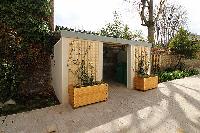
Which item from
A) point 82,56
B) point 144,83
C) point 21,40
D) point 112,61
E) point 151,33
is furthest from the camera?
point 151,33

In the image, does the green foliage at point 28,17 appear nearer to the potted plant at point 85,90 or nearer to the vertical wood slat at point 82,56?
the vertical wood slat at point 82,56

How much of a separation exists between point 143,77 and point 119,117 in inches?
164

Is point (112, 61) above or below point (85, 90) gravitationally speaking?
above

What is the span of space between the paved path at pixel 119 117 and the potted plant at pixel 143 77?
58.9 inches

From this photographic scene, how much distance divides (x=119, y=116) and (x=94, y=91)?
1.69 meters

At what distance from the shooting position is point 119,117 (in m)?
6.39

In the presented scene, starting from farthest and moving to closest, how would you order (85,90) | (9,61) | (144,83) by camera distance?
(144,83) < (9,61) < (85,90)

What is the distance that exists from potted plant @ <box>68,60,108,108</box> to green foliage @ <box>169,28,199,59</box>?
1100cm

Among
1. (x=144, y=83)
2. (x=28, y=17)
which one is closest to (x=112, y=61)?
(x=144, y=83)

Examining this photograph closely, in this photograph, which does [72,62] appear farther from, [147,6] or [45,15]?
[147,6]

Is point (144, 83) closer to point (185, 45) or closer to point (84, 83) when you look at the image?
point (84, 83)

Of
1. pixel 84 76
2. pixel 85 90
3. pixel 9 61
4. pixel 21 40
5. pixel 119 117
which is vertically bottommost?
pixel 119 117

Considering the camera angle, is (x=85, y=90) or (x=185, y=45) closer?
(x=85, y=90)

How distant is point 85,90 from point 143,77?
3.70 m
